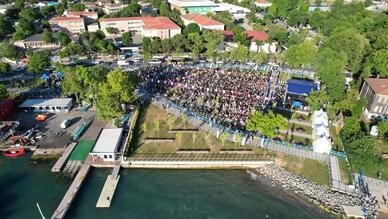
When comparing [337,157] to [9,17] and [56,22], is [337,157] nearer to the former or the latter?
[56,22]

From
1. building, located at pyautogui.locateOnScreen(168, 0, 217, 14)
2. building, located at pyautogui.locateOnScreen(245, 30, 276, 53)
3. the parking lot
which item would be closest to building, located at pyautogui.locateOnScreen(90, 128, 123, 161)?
the parking lot

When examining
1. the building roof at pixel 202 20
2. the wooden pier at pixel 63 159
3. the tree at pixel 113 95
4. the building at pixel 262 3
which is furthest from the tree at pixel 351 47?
the building at pixel 262 3

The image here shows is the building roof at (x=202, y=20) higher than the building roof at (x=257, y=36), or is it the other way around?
the building roof at (x=202, y=20)

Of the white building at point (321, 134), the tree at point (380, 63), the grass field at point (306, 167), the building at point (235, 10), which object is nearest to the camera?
the grass field at point (306, 167)

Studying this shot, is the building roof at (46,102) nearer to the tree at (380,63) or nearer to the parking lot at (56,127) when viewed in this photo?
the parking lot at (56,127)

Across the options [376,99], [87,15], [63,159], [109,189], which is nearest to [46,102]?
[63,159]

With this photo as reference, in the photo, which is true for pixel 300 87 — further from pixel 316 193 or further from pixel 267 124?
pixel 316 193
